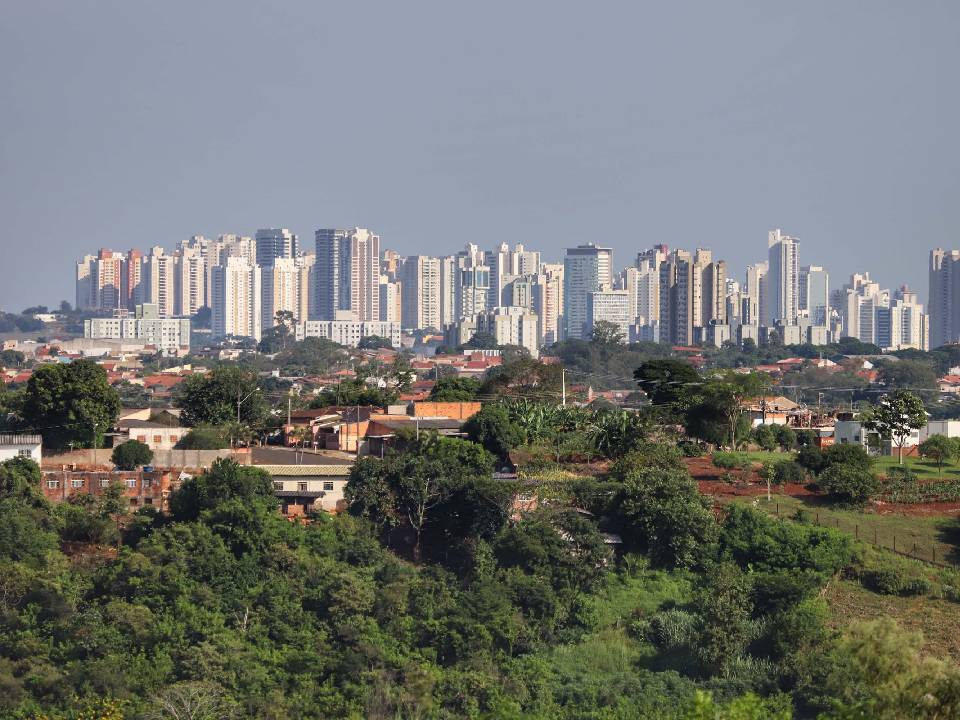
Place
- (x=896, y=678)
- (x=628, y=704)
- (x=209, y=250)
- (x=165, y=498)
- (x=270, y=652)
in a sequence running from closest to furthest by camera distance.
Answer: (x=896, y=678) → (x=628, y=704) → (x=270, y=652) → (x=165, y=498) → (x=209, y=250)

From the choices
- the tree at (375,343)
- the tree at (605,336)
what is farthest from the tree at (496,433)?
the tree at (375,343)

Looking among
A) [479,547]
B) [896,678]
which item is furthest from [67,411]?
[896,678]

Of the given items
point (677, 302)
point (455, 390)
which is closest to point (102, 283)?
point (677, 302)

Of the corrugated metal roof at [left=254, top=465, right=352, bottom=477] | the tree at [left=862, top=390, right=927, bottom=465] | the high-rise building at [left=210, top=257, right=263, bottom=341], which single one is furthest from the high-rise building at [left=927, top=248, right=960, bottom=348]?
the corrugated metal roof at [left=254, top=465, right=352, bottom=477]

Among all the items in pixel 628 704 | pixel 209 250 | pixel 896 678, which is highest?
pixel 209 250

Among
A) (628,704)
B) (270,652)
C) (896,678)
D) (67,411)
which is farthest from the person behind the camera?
(67,411)

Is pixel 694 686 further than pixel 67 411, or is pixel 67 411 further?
pixel 67 411

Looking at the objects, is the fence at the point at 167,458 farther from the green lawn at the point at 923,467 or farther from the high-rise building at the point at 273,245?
the high-rise building at the point at 273,245

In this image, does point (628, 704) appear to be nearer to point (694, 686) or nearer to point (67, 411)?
point (694, 686)
